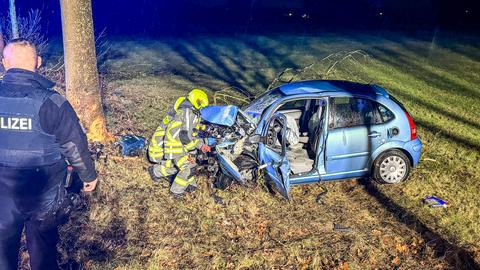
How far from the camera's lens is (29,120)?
139 inches

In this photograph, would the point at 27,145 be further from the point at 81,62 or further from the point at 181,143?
the point at 81,62

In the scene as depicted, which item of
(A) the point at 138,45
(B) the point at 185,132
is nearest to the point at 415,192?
(B) the point at 185,132

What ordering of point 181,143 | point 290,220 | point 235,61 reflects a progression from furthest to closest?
point 235,61 → point 181,143 → point 290,220

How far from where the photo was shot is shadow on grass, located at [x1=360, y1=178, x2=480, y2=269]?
5.02m

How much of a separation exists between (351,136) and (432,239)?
175cm

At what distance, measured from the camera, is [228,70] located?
14375 millimetres

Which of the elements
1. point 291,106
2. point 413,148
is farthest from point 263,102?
point 291,106

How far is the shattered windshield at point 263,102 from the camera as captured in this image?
6573mm

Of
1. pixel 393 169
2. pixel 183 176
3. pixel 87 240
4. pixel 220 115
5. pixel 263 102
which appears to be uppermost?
pixel 263 102

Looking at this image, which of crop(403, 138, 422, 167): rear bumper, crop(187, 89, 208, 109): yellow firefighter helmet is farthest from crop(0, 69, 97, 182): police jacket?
→ crop(403, 138, 422, 167): rear bumper

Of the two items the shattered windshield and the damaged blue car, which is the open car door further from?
the shattered windshield

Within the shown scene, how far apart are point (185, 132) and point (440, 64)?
40.0 feet

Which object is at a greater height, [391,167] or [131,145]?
[391,167]

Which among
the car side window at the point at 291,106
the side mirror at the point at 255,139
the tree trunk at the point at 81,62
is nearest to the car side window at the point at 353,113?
the side mirror at the point at 255,139
